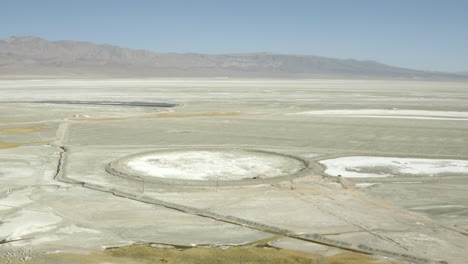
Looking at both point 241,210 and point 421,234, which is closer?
point 421,234

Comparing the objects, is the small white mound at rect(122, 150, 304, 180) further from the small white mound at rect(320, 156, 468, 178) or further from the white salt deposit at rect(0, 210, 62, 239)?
the white salt deposit at rect(0, 210, 62, 239)

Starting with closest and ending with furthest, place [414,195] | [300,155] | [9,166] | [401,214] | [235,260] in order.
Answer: [235,260]
[401,214]
[414,195]
[9,166]
[300,155]

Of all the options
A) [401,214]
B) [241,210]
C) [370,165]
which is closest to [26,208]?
[241,210]

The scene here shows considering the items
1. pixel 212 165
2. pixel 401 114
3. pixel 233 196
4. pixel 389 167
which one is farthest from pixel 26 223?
pixel 401 114

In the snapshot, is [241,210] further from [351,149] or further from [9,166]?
[351,149]

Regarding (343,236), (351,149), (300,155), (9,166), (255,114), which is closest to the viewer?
(343,236)

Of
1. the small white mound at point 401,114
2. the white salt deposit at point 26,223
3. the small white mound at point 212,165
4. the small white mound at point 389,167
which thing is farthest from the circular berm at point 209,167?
the small white mound at point 401,114

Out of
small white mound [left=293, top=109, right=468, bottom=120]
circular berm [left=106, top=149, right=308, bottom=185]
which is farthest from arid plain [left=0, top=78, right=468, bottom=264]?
small white mound [left=293, top=109, right=468, bottom=120]
